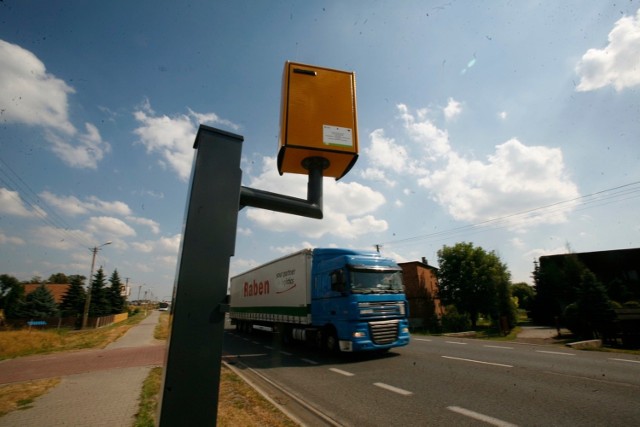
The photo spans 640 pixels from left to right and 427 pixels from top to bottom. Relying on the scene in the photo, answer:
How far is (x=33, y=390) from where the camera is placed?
7152 mm

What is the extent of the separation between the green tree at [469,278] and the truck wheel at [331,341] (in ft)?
76.4

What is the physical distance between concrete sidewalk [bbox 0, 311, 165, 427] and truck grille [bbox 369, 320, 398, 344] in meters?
6.27

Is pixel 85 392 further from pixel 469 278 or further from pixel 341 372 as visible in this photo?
pixel 469 278

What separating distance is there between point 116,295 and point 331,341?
2145 inches

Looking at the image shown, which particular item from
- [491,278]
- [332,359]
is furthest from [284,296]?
[491,278]

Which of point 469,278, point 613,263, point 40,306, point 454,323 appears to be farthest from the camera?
point 40,306

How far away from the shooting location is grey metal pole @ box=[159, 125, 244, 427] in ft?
4.01

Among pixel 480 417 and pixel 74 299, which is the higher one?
pixel 74 299

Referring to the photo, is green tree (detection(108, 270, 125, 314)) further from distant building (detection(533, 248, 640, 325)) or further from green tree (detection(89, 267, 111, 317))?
distant building (detection(533, 248, 640, 325))

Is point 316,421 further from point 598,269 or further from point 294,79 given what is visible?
point 598,269

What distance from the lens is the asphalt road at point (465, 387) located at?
481cm

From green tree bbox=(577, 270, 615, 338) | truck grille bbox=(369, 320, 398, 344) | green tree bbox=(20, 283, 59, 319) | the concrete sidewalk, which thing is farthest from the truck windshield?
green tree bbox=(20, 283, 59, 319)

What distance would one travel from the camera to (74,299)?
42969mm

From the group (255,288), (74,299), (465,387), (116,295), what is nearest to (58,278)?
(116,295)
